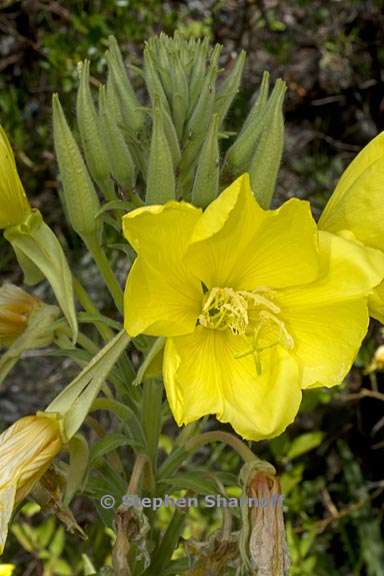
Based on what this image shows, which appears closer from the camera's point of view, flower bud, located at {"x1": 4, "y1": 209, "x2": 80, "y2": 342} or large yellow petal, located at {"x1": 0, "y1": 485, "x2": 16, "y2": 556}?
large yellow petal, located at {"x1": 0, "y1": 485, "x2": 16, "y2": 556}

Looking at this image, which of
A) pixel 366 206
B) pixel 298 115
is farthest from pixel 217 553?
pixel 298 115

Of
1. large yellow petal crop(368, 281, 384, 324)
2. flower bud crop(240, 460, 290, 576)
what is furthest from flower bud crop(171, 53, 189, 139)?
flower bud crop(240, 460, 290, 576)

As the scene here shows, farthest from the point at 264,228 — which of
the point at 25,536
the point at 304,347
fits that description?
the point at 25,536

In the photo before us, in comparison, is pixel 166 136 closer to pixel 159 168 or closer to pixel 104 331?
pixel 159 168

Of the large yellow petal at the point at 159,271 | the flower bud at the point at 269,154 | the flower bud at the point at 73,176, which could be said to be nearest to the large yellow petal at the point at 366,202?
the flower bud at the point at 269,154

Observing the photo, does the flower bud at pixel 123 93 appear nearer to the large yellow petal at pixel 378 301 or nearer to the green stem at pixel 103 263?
the green stem at pixel 103 263

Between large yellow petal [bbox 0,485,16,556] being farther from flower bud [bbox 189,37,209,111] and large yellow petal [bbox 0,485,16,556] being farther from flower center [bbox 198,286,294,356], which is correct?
flower bud [bbox 189,37,209,111]

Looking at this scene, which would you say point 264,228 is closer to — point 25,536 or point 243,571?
point 243,571
